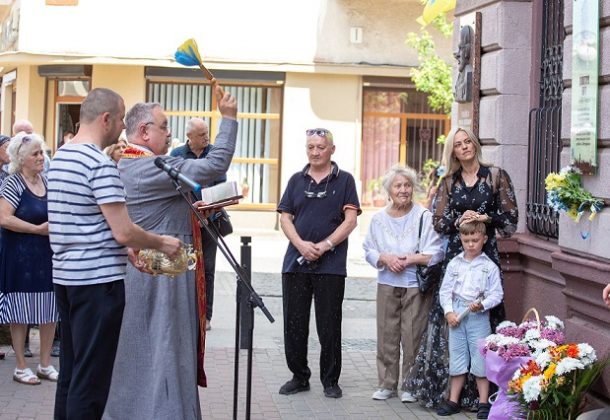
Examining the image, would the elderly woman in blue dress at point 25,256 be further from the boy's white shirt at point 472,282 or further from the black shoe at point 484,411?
the black shoe at point 484,411

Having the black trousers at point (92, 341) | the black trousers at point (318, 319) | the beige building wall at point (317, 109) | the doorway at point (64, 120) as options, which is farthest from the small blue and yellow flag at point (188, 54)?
the doorway at point (64, 120)

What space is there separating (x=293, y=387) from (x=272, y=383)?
428 millimetres

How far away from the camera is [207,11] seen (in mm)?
23891

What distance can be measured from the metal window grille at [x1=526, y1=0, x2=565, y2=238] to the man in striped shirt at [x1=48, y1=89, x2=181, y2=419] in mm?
4029

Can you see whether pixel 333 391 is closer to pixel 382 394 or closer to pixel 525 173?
pixel 382 394

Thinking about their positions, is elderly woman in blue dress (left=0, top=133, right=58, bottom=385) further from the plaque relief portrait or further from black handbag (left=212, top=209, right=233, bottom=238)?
the plaque relief portrait

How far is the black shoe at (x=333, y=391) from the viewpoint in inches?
352

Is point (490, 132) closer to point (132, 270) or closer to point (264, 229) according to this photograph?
point (132, 270)

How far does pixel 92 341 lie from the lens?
601cm

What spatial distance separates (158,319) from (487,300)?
2592mm

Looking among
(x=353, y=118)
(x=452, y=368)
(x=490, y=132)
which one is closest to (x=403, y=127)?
(x=353, y=118)

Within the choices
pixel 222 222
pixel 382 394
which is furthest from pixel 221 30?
pixel 382 394

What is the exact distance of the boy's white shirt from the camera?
8.34 meters

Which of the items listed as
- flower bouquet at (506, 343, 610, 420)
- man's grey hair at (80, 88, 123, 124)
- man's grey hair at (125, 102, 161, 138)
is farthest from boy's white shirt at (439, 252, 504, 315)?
man's grey hair at (80, 88, 123, 124)
